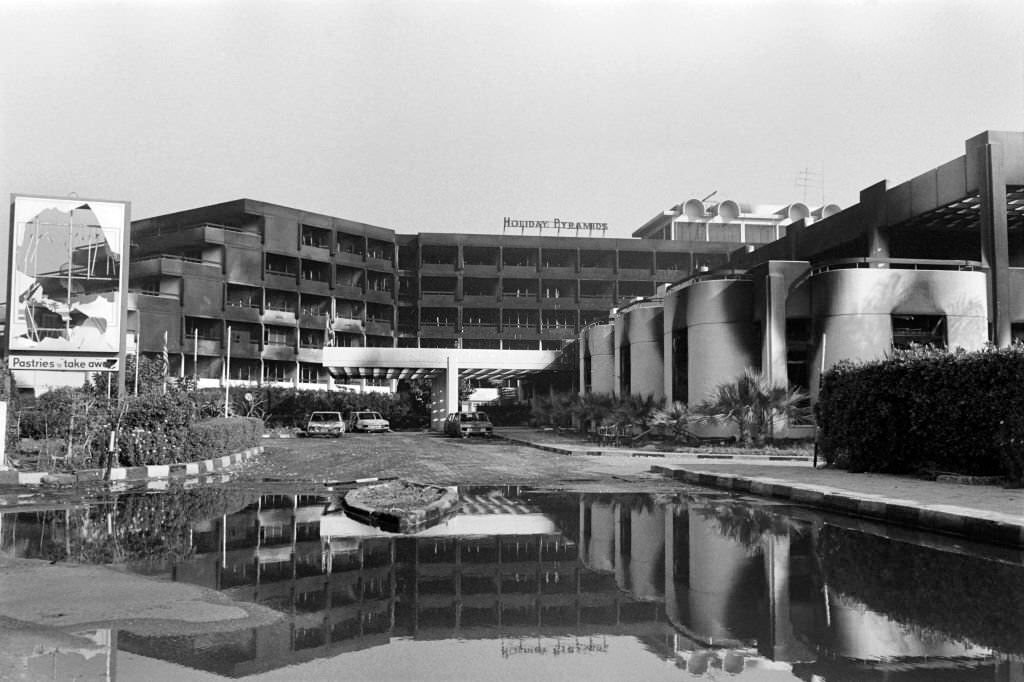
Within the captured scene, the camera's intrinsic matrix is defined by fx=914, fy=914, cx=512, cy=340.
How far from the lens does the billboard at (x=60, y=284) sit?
2389 cm

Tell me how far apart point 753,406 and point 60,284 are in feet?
74.2

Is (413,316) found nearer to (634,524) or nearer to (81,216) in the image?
(81,216)

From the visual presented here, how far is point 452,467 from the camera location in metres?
25.8

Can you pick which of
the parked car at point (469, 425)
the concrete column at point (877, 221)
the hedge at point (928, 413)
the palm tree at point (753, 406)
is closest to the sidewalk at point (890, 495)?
the hedge at point (928, 413)

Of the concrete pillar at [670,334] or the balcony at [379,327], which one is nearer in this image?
the concrete pillar at [670,334]

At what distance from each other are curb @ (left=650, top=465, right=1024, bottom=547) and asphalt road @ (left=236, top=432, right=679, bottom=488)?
286cm

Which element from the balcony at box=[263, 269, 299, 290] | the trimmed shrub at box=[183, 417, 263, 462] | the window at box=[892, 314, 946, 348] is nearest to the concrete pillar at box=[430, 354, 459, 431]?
the balcony at box=[263, 269, 299, 290]

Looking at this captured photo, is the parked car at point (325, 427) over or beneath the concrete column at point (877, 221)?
beneath

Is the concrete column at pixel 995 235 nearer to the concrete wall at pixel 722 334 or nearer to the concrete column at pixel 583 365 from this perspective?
the concrete wall at pixel 722 334

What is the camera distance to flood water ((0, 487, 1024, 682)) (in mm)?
5953

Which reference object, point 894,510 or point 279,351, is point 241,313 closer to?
point 279,351

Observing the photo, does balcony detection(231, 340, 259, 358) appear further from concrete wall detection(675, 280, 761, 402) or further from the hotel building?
concrete wall detection(675, 280, 761, 402)

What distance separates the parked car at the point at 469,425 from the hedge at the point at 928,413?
29850 millimetres

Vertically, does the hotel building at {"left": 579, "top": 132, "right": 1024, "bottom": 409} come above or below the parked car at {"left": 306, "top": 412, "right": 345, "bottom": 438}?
above
